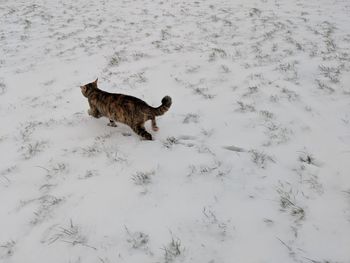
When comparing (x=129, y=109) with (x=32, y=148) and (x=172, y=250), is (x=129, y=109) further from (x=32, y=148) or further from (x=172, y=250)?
(x=172, y=250)

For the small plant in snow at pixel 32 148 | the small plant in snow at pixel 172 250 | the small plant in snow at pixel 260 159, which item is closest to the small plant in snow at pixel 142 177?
the small plant in snow at pixel 172 250

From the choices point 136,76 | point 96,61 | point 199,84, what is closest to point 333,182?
point 199,84

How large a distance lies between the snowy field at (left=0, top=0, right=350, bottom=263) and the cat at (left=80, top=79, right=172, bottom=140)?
0.30 m

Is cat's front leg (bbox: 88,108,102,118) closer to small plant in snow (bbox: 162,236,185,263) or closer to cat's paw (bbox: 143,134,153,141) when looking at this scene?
cat's paw (bbox: 143,134,153,141)

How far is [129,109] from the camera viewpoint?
568 centimetres

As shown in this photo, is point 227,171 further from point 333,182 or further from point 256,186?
point 333,182

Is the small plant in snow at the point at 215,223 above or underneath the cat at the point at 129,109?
underneath

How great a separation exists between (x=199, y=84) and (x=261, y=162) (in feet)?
11.2

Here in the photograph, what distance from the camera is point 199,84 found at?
8062 mm

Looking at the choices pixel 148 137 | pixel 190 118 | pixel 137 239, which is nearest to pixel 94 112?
pixel 148 137

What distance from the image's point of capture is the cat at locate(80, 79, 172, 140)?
18.3 feet

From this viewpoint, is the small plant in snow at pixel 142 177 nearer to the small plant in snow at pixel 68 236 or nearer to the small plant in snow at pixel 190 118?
the small plant in snow at pixel 68 236

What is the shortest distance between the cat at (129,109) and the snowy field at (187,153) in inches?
11.8

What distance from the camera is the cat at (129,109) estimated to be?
5574mm
